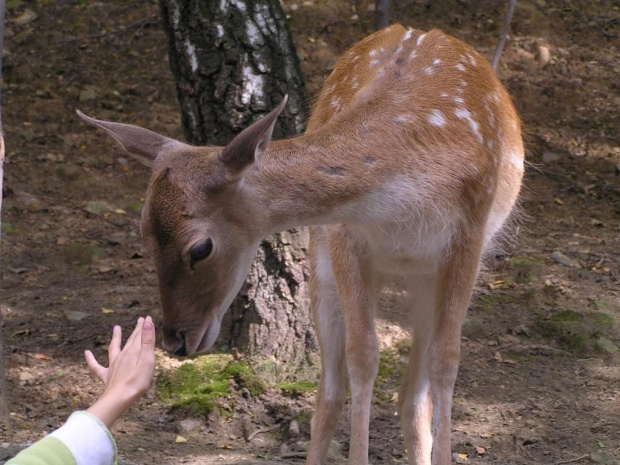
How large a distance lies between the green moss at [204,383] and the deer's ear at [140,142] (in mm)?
2025

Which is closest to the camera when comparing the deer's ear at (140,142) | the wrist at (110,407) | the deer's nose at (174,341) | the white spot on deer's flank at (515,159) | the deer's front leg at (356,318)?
the wrist at (110,407)

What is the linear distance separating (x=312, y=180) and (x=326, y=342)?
1.37m

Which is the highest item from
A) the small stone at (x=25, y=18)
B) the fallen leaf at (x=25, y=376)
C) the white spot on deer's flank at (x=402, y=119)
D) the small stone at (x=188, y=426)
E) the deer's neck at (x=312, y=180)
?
the small stone at (x=25, y=18)

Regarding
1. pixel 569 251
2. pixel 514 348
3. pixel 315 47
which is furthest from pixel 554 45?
pixel 514 348

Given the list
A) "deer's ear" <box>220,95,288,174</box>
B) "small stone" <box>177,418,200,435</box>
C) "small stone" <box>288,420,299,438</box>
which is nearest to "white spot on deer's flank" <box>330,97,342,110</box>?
"deer's ear" <box>220,95,288,174</box>

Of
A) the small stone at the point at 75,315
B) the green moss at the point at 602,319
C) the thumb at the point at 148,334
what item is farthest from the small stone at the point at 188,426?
the green moss at the point at 602,319

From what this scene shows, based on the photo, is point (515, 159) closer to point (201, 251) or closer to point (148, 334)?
point (201, 251)

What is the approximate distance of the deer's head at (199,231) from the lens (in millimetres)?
3771

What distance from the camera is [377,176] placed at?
161 inches

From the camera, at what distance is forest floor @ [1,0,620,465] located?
563 centimetres

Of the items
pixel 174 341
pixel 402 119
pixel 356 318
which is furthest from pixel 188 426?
pixel 402 119

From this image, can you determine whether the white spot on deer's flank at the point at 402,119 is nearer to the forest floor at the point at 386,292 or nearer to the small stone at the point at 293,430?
the forest floor at the point at 386,292

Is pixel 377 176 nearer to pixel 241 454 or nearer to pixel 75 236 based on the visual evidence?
pixel 241 454

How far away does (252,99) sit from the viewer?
577cm
